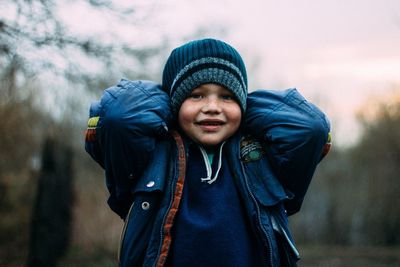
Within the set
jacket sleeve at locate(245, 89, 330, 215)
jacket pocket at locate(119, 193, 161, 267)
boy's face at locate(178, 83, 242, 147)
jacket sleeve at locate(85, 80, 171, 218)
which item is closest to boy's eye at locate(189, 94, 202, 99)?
boy's face at locate(178, 83, 242, 147)

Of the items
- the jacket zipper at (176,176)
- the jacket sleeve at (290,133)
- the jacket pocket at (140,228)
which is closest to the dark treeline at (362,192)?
the jacket sleeve at (290,133)

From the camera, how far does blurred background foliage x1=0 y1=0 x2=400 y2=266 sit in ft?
14.0

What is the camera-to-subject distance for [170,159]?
2.28 meters

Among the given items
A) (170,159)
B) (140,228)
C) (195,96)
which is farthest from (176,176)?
(195,96)

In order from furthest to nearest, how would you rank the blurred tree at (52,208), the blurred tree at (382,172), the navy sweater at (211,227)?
the blurred tree at (382,172), the blurred tree at (52,208), the navy sweater at (211,227)

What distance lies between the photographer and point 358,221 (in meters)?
15.4

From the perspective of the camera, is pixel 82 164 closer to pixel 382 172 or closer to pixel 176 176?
pixel 382 172

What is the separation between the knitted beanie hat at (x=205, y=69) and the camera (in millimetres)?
2271

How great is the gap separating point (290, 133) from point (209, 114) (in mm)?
337

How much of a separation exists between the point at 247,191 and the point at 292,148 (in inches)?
9.9

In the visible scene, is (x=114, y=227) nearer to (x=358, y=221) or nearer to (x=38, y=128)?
(x=38, y=128)

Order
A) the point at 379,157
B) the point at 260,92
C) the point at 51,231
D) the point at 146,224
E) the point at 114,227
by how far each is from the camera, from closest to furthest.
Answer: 1. the point at 146,224
2. the point at 260,92
3. the point at 51,231
4. the point at 114,227
5. the point at 379,157

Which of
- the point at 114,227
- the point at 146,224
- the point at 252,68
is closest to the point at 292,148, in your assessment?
the point at 146,224

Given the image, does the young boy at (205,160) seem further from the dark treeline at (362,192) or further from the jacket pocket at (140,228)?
the dark treeline at (362,192)
